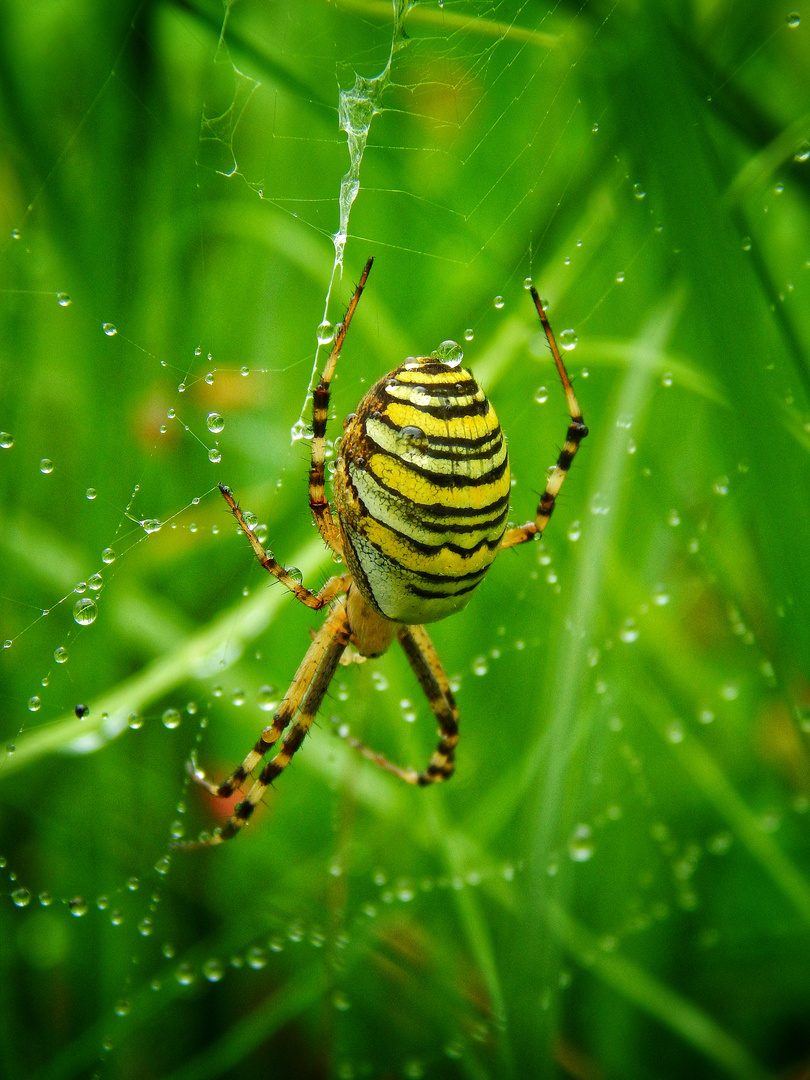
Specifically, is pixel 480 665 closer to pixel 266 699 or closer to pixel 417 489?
pixel 266 699

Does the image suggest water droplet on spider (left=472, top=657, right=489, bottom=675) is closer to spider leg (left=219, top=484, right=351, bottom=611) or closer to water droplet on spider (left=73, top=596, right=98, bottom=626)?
spider leg (left=219, top=484, right=351, bottom=611)

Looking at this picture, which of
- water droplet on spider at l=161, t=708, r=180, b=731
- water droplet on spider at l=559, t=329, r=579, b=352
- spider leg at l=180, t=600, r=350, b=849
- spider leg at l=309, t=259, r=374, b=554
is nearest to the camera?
spider leg at l=309, t=259, r=374, b=554

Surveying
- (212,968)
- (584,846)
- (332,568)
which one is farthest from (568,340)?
(212,968)

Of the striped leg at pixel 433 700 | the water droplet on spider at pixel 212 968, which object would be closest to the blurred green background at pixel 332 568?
the water droplet on spider at pixel 212 968

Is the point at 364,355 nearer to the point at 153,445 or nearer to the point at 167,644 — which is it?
the point at 153,445

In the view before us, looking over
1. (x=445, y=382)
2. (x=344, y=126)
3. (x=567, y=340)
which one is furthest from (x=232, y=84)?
(x=445, y=382)

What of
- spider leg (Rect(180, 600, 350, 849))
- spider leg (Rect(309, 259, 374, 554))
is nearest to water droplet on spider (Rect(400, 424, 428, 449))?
spider leg (Rect(309, 259, 374, 554))

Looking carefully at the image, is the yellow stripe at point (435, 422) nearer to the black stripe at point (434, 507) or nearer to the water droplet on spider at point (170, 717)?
the black stripe at point (434, 507)
